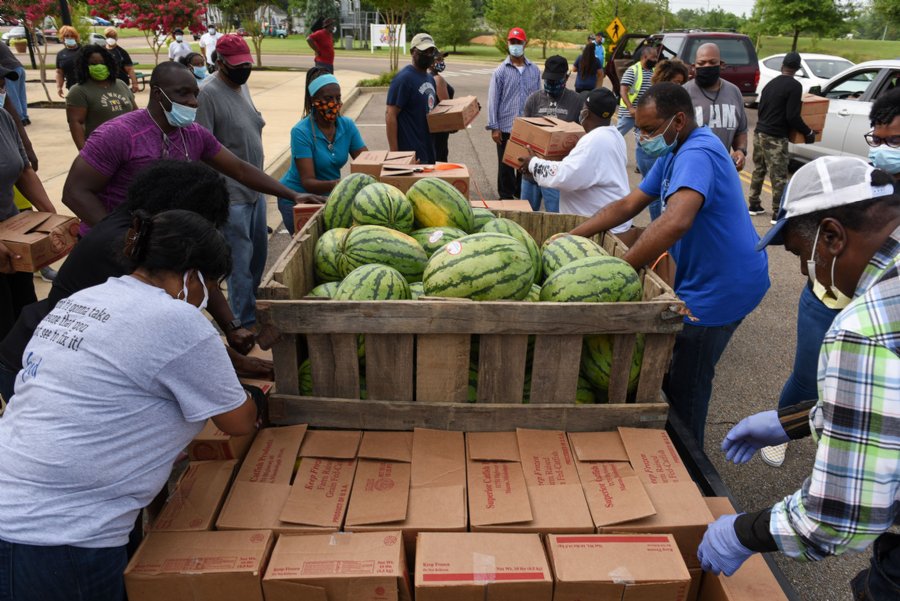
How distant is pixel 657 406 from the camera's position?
2.65 metres

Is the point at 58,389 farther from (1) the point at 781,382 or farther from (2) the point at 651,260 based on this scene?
(1) the point at 781,382

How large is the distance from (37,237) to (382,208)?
2295mm

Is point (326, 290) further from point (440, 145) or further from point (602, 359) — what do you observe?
point (440, 145)

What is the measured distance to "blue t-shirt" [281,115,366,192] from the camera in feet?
16.5

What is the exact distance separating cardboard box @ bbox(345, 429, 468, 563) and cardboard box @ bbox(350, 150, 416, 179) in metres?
2.56

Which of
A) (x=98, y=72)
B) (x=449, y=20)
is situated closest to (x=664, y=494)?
(x=98, y=72)

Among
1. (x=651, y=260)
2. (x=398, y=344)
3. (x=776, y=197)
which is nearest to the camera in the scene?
(x=398, y=344)

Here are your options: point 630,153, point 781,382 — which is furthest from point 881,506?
point 630,153

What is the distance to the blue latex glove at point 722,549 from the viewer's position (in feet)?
6.45

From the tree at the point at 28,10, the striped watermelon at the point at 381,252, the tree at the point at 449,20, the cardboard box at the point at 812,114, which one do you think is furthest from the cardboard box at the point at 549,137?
the tree at the point at 449,20

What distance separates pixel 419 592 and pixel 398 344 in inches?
37.1

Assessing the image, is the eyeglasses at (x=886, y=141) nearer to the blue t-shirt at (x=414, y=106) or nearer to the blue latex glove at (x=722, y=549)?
the blue latex glove at (x=722, y=549)

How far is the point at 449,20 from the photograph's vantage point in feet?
155

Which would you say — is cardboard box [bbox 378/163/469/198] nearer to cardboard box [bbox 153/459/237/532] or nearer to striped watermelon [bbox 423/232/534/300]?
striped watermelon [bbox 423/232/534/300]
